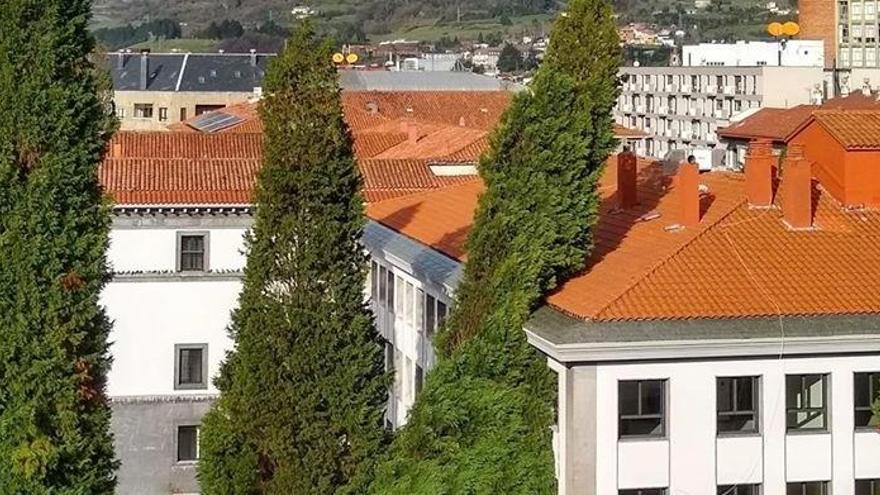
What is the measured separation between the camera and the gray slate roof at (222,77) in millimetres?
123750

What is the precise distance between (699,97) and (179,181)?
8238cm

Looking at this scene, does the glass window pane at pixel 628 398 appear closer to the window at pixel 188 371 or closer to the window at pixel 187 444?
the window at pixel 188 371

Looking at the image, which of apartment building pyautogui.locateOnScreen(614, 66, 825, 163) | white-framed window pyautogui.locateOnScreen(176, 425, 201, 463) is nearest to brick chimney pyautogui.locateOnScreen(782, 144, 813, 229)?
white-framed window pyautogui.locateOnScreen(176, 425, 201, 463)

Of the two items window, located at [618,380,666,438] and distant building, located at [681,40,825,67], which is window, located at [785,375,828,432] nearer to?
window, located at [618,380,666,438]

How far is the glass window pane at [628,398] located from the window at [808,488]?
274cm

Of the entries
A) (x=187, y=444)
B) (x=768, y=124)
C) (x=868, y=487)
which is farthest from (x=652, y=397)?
(x=768, y=124)

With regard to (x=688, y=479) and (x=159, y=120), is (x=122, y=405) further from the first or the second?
(x=159, y=120)

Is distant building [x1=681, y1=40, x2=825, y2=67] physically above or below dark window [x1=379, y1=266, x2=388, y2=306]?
above

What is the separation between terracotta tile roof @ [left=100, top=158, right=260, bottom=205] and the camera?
4278cm

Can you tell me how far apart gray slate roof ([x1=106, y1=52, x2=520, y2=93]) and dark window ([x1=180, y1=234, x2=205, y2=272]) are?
79195mm

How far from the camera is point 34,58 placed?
906 inches

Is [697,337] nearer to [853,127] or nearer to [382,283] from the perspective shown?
[853,127]

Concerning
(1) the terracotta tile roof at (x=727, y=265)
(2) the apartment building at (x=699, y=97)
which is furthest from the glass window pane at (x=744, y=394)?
(2) the apartment building at (x=699, y=97)

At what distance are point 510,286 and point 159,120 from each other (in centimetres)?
9599
